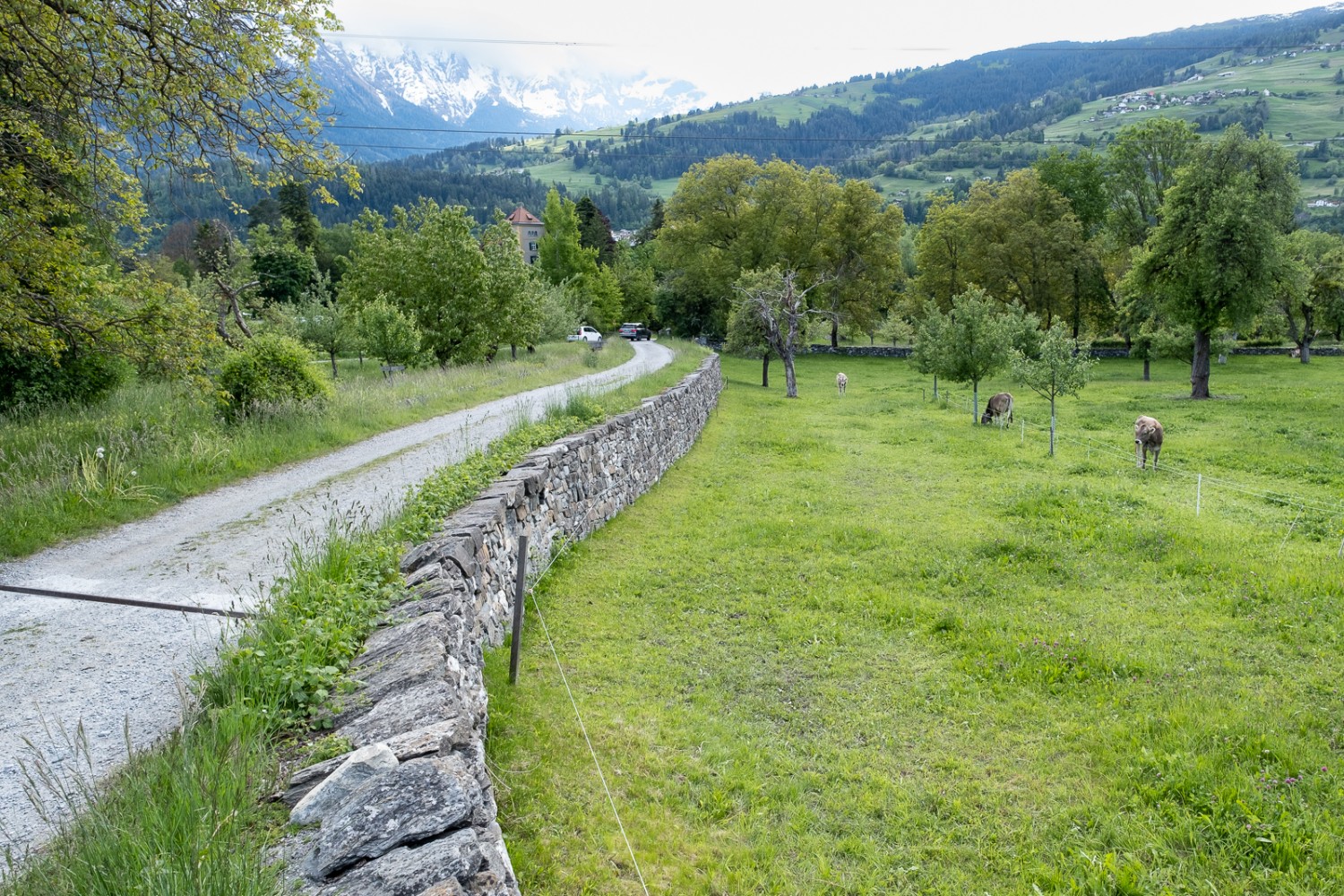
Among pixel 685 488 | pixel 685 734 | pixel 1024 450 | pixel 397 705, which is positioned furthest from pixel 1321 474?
pixel 397 705

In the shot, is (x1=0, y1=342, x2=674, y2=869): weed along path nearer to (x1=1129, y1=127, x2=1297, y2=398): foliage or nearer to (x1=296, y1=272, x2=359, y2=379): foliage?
(x1=296, y1=272, x2=359, y2=379): foliage

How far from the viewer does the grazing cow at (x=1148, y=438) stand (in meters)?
16.0

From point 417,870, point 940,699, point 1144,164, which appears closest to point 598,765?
point 417,870

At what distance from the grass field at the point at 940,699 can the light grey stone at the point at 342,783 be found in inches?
63.6

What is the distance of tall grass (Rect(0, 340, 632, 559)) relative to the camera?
300 inches

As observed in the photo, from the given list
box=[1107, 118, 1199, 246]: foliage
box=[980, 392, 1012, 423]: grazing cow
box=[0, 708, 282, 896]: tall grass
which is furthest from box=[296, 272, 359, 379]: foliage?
box=[1107, 118, 1199, 246]: foliage

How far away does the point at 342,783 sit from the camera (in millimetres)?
2906

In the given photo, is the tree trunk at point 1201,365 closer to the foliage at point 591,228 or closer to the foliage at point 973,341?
the foliage at point 973,341

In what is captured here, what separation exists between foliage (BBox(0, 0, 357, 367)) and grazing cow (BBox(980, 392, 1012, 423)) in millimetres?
20814

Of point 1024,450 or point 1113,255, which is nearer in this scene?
point 1024,450

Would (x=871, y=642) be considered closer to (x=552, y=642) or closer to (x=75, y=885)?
(x=552, y=642)

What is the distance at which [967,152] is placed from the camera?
564ft

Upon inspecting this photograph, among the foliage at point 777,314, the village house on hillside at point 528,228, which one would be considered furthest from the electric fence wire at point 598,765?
the village house on hillside at point 528,228

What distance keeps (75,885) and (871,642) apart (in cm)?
673
